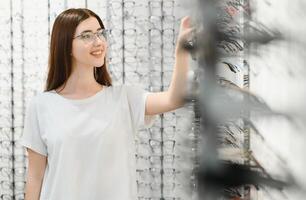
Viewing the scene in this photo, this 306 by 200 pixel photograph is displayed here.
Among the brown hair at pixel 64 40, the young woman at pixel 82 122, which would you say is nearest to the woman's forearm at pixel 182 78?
the young woman at pixel 82 122

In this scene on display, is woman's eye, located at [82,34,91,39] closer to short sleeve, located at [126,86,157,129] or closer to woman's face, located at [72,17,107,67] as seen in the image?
woman's face, located at [72,17,107,67]

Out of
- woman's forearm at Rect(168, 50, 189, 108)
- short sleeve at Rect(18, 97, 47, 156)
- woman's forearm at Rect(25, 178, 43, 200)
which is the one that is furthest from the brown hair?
woman's forearm at Rect(168, 50, 189, 108)

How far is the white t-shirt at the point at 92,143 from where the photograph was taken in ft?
4.58

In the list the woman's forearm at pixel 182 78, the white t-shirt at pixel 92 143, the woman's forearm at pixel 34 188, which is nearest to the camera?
the woman's forearm at pixel 182 78

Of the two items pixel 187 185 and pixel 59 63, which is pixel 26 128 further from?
pixel 187 185

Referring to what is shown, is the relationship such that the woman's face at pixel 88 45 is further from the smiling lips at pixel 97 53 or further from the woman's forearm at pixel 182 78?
the woman's forearm at pixel 182 78

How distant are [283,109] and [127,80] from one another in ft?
7.01

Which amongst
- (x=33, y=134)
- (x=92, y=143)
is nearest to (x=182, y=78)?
(x=92, y=143)

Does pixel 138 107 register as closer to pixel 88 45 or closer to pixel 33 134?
pixel 88 45

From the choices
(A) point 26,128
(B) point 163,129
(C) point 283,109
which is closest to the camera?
(C) point 283,109

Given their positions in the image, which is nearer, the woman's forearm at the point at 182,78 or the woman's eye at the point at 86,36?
the woman's forearm at the point at 182,78

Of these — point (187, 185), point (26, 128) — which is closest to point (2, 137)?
point (26, 128)

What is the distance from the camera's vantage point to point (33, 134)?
Result: 4.86 feet

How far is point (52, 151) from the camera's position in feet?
4.69
